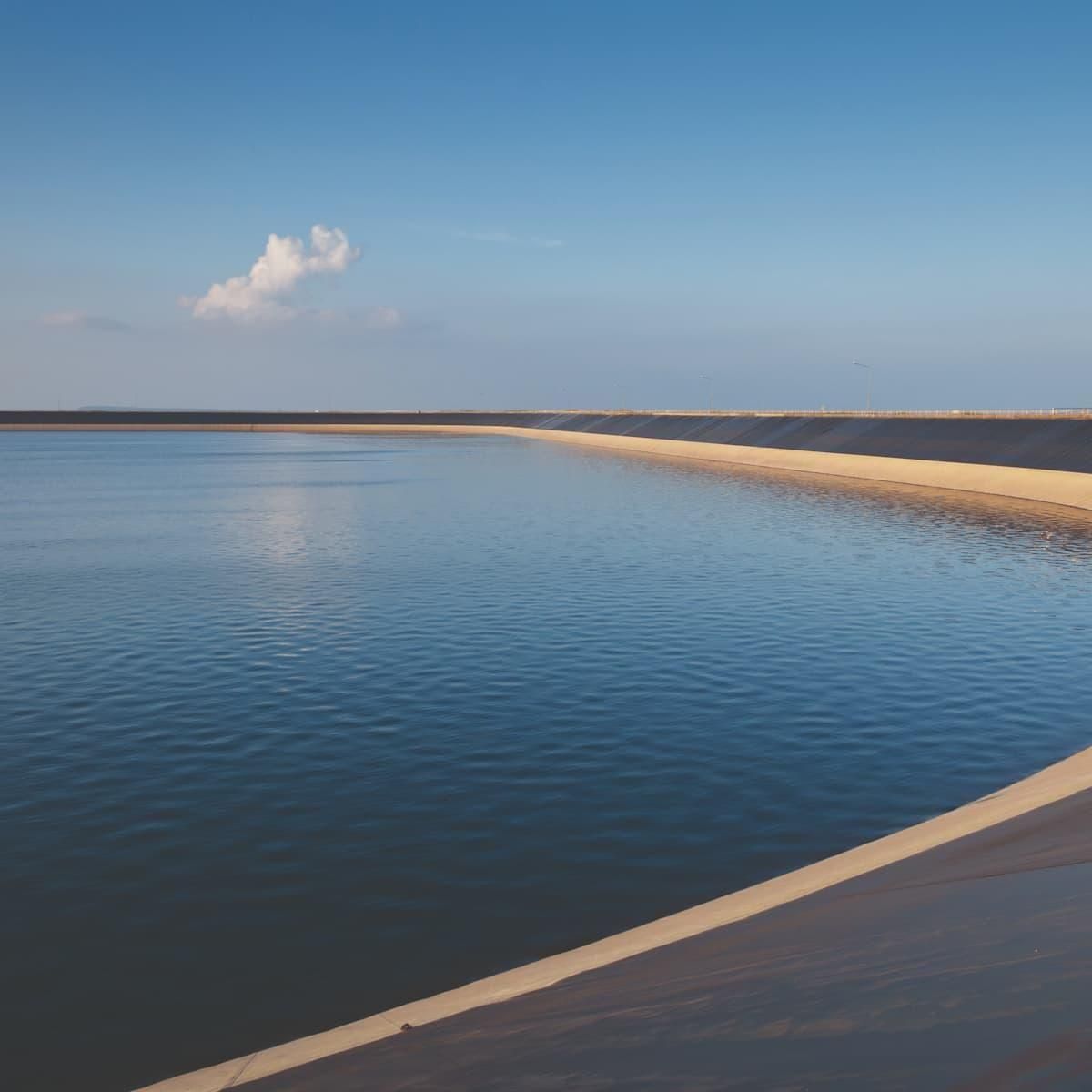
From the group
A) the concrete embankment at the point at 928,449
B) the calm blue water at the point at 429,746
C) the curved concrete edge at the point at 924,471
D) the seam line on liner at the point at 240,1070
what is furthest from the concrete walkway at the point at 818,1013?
the concrete embankment at the point at 928,449

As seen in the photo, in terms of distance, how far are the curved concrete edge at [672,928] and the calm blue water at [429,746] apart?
663 millimetres

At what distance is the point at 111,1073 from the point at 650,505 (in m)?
69.4

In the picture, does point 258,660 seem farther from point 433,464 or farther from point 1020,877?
point 433,464

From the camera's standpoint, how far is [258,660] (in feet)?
96.4

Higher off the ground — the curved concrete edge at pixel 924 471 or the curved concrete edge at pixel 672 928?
the curved concrete edge at pixel 924 471

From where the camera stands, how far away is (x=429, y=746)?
21.8 meters

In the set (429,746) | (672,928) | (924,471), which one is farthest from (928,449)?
(672,928)

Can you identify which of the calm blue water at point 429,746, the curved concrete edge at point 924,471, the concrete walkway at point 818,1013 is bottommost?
the calm blue water at point 429,746

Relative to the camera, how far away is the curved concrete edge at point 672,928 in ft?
34.7

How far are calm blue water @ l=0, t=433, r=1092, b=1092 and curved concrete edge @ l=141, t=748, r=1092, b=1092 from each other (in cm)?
66

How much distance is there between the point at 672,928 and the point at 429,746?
30.4 feet

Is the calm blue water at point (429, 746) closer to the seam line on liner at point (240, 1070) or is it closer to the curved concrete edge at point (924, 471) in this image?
the seam line on liner at point (240, 1070)

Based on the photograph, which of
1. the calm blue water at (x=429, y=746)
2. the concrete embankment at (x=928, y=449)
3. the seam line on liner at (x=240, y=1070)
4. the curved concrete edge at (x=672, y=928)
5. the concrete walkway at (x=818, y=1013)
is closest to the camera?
the concrete walkway at (x=818, y=1013)

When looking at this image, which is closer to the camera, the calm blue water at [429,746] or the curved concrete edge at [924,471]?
the calm blue water at [429,746]
